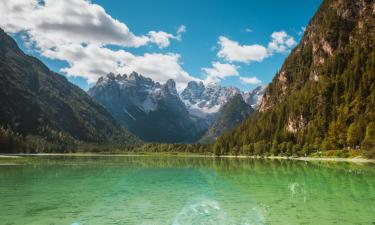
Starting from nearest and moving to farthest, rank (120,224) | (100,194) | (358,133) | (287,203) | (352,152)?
(120,224) < (287,203) < (100,194) < (352,152) < (358,133)

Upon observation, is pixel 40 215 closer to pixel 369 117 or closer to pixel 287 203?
pixel 287 203

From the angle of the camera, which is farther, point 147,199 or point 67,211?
point 147,199

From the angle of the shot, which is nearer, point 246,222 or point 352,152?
point 246,222

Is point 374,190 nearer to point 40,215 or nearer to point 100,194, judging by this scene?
point 100,194

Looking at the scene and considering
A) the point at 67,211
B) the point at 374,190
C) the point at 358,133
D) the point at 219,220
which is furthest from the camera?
the point at 358,133

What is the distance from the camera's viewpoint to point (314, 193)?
4603 cm

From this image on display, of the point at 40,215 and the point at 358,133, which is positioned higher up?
the point at 358,133

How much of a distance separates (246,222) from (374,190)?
87.0 feet

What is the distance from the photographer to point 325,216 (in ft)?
101

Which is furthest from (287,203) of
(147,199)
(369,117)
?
(369,117)

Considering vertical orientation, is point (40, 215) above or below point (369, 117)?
below

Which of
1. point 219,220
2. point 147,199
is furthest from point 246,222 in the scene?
point 147,199

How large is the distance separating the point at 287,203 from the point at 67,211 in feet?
68.0

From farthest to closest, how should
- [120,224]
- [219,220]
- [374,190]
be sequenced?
[374,190] < [219,220] < [120,224]
